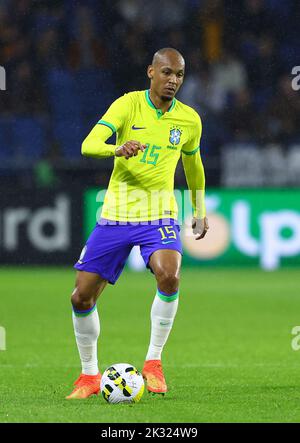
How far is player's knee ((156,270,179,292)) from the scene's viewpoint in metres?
6.32

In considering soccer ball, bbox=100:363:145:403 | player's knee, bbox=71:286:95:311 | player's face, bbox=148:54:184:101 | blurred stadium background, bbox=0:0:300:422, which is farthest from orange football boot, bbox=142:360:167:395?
player's face, bbox=148:54:184:101

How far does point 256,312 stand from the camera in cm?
1141

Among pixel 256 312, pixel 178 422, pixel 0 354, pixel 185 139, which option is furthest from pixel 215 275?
pixel 178 422

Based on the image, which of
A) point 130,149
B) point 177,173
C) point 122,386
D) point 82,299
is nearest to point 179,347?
point 82,299

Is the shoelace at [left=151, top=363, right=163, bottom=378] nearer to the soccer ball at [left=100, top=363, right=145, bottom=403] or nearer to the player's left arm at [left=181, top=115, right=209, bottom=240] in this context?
the soccer ball at [left=100, top=363, right=145, bottom=403]

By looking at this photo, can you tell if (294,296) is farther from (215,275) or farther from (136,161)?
(136,161)

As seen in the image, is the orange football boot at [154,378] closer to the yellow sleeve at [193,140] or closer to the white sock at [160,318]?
the white sock at [160,318]

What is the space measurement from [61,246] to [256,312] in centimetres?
488

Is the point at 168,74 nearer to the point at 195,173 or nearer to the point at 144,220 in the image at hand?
the point at 195,173

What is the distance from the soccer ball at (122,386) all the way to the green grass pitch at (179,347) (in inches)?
2.6

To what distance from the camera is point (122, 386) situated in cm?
602

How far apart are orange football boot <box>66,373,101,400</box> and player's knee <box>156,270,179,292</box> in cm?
70

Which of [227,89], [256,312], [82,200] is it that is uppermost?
[227,89]

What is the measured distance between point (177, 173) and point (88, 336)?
9.65 metres
